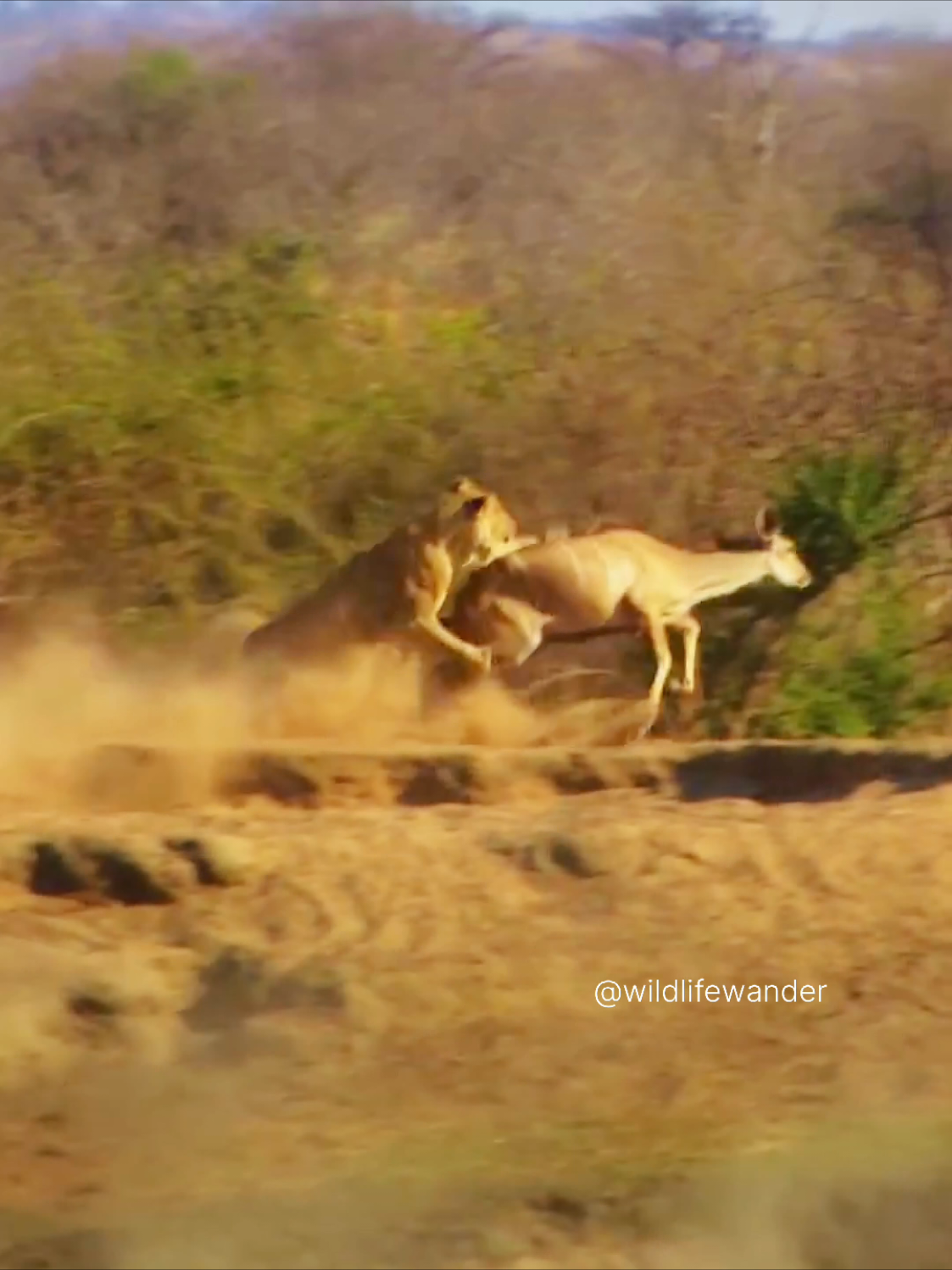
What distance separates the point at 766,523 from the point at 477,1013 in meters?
7.27

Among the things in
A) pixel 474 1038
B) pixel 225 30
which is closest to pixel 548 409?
pixel 474 1038

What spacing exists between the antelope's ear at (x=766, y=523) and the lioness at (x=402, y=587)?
5.03 feet

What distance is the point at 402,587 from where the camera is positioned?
12930 millimetres

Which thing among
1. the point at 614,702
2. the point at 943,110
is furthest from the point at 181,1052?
the point at 943,110

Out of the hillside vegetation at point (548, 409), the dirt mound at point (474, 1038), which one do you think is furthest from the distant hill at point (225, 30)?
the dirt mound at point (474, 1038)

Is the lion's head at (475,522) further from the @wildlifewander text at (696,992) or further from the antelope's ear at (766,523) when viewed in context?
the @wildlifewander text at (696,992)

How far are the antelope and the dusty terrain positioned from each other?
2.50 metres

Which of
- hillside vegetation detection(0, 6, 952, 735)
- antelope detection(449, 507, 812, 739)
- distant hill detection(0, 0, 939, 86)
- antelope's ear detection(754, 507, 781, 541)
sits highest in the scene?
distant hill detection(0, 0, 939, 86)

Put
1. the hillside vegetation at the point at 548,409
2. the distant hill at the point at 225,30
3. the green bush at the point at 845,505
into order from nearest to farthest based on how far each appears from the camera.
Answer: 1. the green bush at the point at 845,505
2. the hillside vegetation at the point at 548,409
3. the distant hill at the point at 225,30

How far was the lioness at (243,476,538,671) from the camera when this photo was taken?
12.8 metres

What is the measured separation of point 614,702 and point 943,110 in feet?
55.4

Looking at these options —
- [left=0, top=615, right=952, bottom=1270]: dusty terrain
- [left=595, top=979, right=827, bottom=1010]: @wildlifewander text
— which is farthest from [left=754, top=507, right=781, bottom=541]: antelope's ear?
[left=595, top=979, right=827, bottom=1010]: @wildlifewander text

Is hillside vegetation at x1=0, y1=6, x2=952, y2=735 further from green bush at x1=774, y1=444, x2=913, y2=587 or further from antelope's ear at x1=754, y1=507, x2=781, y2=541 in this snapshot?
antelope's ear at x1=754, y1=507, x2=781, y2=541

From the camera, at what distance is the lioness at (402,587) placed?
42.1ft
